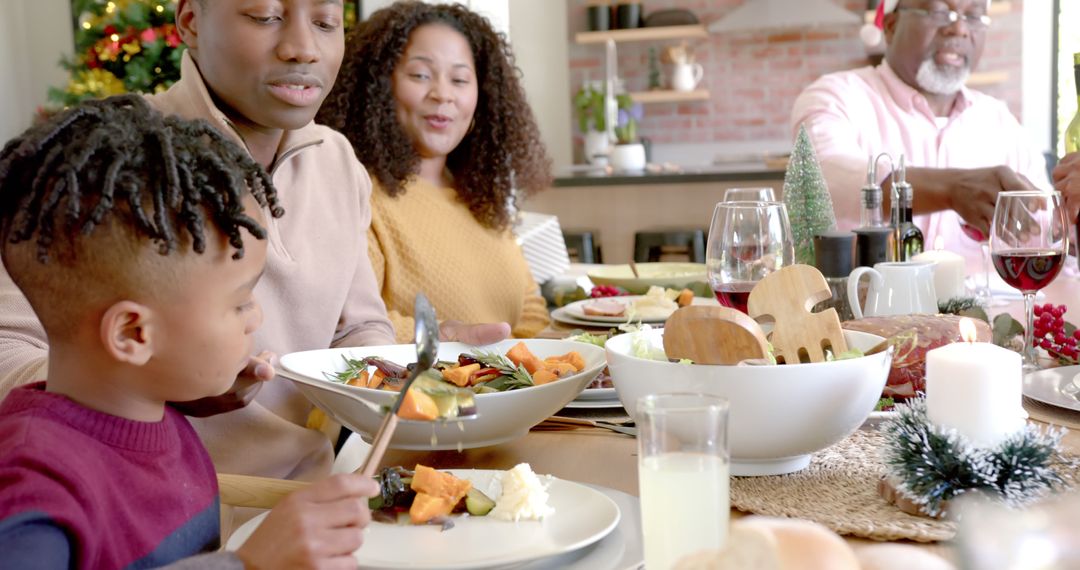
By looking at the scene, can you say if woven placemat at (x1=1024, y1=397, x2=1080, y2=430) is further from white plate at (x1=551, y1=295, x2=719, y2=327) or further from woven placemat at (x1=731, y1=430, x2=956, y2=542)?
white plate at (x1=551, y1=295, x2=719, y2=327)

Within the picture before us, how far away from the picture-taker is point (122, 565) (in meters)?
0.80

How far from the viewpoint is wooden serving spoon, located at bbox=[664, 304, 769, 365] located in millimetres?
937

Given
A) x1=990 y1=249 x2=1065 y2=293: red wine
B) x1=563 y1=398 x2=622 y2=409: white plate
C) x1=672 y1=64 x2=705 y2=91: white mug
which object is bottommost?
x1=563 y1=398 x2=622 y2=409: white plate

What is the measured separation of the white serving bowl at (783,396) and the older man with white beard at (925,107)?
217cm

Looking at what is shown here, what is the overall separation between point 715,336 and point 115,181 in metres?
0.51

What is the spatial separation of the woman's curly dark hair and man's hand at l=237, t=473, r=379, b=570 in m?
1.62

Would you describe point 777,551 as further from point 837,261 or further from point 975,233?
point 975,233

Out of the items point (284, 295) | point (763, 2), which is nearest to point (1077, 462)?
point (284, 295)

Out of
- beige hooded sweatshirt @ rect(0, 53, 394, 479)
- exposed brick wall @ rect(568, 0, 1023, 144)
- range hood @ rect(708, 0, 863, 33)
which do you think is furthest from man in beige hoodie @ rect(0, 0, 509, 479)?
exposed brick wall @ rect(568, 0, 1023, 144)

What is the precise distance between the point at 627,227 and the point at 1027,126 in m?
3.44

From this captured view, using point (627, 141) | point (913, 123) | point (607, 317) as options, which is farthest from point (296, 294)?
point (627, 141)

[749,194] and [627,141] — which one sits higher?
[627,141]

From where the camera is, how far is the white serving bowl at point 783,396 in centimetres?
92

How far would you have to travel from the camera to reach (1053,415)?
118cm
